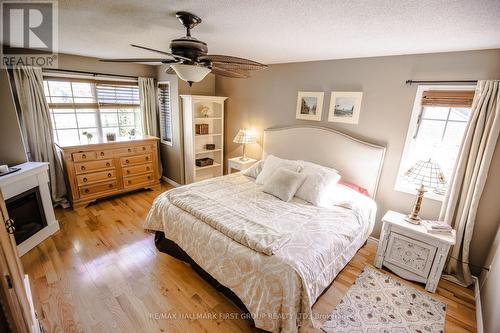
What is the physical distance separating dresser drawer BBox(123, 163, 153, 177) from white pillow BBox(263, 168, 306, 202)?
2.47 m

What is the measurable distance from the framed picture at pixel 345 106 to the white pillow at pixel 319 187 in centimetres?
74

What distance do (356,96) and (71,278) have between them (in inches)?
144

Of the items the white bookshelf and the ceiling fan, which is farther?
the white bookshelf

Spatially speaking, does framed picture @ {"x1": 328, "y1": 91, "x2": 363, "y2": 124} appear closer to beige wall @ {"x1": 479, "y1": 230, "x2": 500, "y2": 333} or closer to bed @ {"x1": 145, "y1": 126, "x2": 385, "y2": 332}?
bed @ {"x1": 145, "y1": 126, "x2": 385, "y2": 332}

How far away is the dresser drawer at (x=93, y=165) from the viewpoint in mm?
3323

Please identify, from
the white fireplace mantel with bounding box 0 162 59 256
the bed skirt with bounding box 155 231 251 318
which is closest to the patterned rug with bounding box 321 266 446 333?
the bed skirt with bounding box 155 231 251 318

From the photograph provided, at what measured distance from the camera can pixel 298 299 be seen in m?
1.48

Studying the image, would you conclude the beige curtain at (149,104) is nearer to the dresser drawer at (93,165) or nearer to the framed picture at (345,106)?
the dresser drawer at (93,165)

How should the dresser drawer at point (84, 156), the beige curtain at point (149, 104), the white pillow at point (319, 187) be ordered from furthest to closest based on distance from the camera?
the beige curtain at point (149, 104) < the dresser drawer at point (84, 156) < the white pillow at point (319, 187)

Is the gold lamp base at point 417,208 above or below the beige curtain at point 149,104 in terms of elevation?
below

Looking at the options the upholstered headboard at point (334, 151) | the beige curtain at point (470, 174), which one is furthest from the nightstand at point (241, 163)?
the beige curtain at point (470, 174)

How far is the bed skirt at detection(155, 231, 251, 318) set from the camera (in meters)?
1.85

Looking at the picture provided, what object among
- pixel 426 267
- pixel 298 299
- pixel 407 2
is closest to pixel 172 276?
pixel 298 299

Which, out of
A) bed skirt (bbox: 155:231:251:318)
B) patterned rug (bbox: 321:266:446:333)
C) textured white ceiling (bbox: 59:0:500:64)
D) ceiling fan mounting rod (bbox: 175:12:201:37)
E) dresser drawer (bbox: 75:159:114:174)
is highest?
textured white ceiling (bbox: 59:0:500:64)
